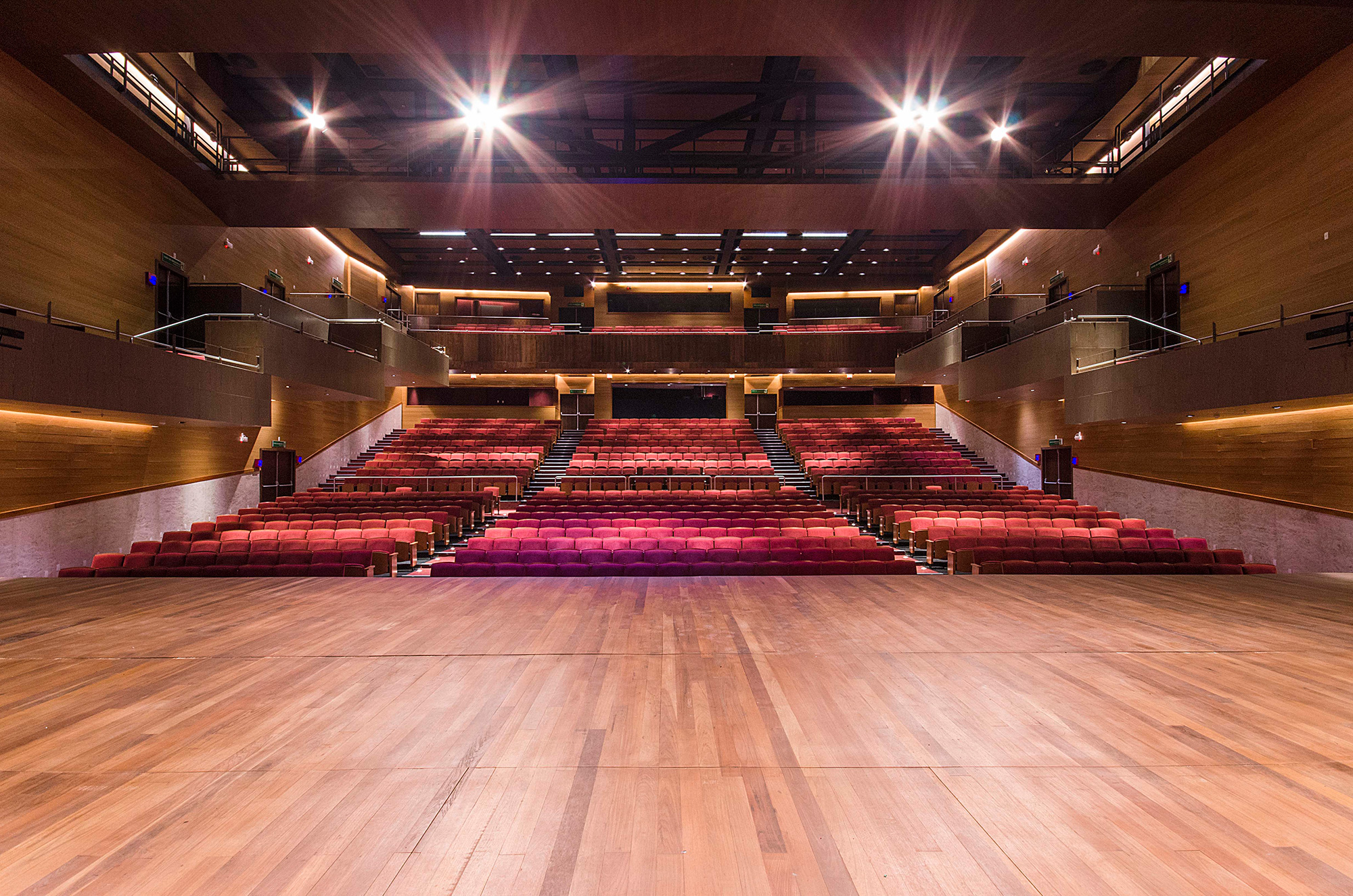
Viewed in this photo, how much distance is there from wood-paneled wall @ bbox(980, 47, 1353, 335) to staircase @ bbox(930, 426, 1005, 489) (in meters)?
4.30

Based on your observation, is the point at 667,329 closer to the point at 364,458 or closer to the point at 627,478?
the point at 627,478

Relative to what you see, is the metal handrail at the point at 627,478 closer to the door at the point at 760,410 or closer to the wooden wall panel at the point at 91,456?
the wooden wall panel at the point at 91,456

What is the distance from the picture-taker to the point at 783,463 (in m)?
13.6

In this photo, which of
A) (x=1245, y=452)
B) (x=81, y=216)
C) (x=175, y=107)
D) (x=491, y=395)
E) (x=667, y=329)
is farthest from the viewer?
(x=491, y=395)

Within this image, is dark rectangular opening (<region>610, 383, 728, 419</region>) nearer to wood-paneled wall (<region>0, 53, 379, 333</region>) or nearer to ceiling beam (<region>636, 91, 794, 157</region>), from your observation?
ceiling beam (<region>636, 91, 794, 157</region>)

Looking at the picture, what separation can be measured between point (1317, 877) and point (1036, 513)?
277 inches

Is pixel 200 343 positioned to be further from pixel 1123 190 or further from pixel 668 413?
pixel 1123 190

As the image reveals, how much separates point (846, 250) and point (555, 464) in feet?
28.6

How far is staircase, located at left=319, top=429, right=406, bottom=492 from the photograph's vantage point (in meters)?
11.9

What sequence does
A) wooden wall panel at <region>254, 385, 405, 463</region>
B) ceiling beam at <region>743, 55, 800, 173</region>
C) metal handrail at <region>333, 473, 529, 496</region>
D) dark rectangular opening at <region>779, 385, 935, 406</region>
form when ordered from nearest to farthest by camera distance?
ceiling beam at <region>743, 55, 800, 173</region> → wooden wall panel at <region>254, 385, 405, 463</region> → metal handrail at <region>333, 473, 529, 496</region> → dark rectangular opening at <region>779, 385, 935, 406</region>

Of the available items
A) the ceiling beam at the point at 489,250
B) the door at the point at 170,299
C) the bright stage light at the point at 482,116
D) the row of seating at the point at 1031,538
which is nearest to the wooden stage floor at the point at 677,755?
the row of seating at the point at 1031,538

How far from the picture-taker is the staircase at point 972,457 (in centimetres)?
1227

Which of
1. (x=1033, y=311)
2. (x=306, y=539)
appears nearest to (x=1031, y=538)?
(x=1033, y=311)

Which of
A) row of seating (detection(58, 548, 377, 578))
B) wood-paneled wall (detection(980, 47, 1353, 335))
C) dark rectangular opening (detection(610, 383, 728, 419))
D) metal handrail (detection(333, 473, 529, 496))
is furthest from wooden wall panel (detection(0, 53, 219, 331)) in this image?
wood-paneled wall (detection(980, 47, 1353, 335))
